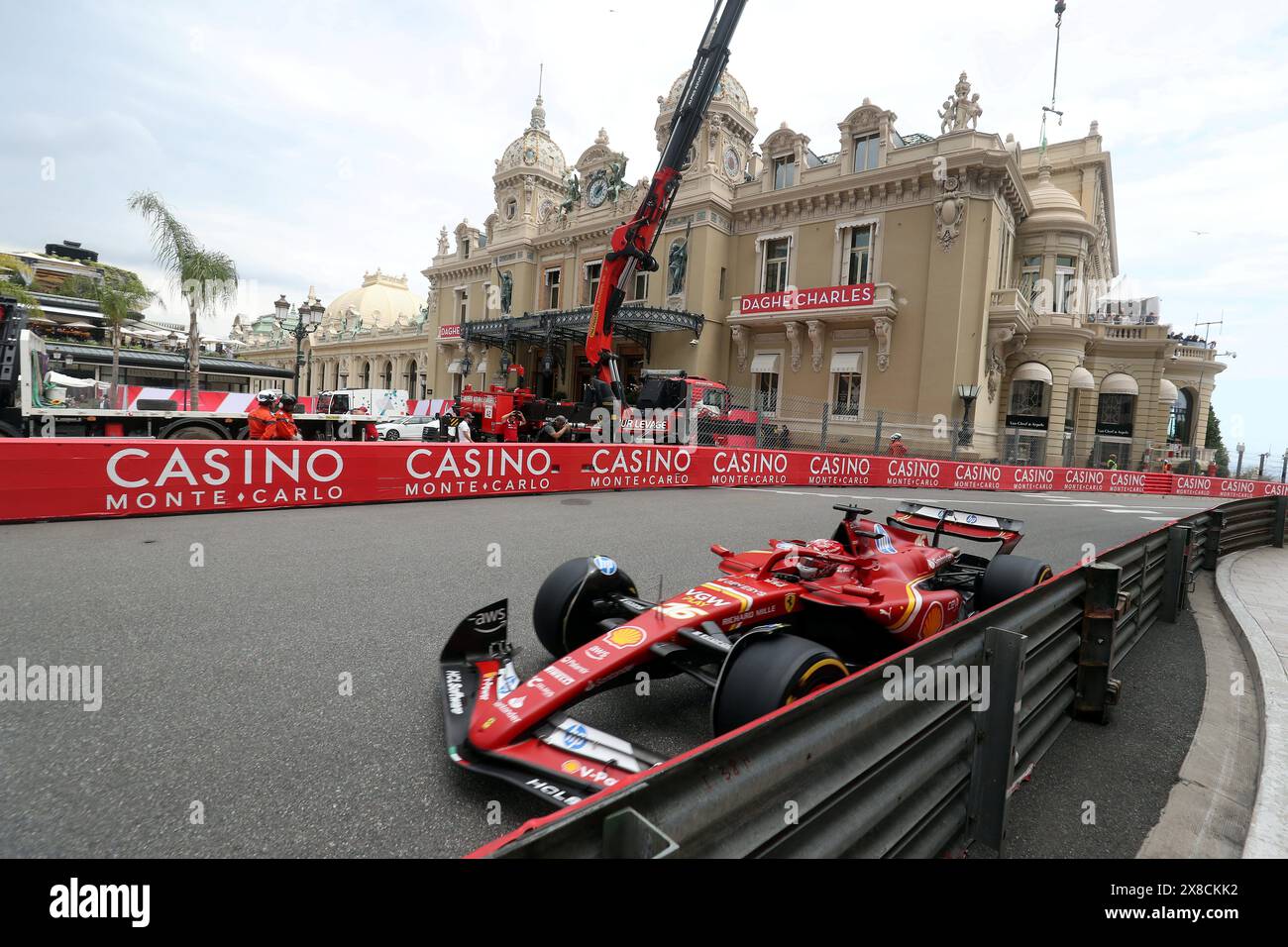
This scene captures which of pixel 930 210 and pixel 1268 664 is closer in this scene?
pixel 1268 664

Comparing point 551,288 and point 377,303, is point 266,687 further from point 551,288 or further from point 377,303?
point 377,303

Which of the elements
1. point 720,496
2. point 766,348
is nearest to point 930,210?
point 766,348

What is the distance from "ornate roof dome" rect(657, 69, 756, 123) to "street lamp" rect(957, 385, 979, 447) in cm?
1615

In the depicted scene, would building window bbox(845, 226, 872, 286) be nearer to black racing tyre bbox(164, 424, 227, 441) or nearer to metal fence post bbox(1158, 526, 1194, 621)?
metal fence post bbox(1158, 526, 1194, 621)

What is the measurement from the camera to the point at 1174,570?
17.6 feet

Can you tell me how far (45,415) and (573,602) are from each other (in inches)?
474

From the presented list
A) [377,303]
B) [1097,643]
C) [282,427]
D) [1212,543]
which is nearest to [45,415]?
[282,427]

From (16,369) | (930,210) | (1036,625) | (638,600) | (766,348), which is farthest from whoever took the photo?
(766,348)

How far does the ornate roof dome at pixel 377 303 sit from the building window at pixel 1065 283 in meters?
54.4

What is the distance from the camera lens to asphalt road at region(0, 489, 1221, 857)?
2.13 metres
